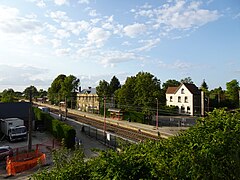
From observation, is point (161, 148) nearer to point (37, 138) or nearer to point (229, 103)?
point (37, 138)

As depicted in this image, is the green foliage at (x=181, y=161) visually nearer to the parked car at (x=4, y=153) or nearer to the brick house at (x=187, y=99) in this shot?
the parked car at (x=4, y=153)

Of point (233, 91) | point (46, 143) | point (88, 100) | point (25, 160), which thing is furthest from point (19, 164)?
point (88, 100)

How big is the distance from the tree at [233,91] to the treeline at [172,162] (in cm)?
6375

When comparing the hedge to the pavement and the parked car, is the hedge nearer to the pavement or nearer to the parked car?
the pavement

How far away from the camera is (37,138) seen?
33.7m

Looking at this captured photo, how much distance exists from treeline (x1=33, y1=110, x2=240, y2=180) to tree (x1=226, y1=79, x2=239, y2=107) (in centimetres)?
6375

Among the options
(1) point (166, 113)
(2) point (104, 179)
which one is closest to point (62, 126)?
(2) point (104, 179)

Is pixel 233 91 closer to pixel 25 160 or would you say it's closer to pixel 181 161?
pixel 25 160

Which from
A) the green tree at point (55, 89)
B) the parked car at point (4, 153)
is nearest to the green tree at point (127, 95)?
the parked car at point (4, 153)

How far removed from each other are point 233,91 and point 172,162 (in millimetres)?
67104

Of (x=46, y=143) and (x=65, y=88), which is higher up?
(x=65, y=88)

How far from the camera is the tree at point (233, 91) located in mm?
66537

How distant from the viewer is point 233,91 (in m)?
67.2

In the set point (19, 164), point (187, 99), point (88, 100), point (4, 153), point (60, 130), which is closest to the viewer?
point (19, 164)
